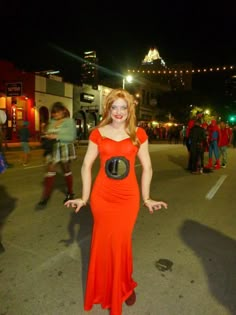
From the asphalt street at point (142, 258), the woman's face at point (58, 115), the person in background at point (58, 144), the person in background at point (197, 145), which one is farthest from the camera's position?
the person in background at point (197, 145)

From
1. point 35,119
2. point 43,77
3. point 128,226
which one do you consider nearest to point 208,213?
point 128,226

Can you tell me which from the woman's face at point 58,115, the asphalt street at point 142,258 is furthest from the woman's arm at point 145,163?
the woman's face at point 58,115

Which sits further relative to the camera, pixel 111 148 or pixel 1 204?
pixel 1 204

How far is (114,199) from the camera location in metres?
2.70

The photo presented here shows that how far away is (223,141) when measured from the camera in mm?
13055

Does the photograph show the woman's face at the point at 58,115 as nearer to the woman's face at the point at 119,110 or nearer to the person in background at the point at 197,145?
the woman's face at the point at 119,110

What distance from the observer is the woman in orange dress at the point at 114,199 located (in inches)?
106

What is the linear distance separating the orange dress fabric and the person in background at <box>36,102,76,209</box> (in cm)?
375

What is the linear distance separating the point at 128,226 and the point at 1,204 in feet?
14.4

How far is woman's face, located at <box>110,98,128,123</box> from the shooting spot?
279 cm

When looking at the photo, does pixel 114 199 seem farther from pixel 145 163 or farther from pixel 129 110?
pixel 129 110

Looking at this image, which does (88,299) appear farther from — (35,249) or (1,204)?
(1,204)

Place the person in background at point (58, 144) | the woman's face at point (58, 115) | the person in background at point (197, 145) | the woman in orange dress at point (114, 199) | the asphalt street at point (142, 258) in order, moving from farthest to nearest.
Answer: the person in background at point (197, 145) → the woman's face at point (58, 115) → the person in background at point (58, 144) → the asphalt street at point (142, 258) → the woman in orange dress at point (114, 199)

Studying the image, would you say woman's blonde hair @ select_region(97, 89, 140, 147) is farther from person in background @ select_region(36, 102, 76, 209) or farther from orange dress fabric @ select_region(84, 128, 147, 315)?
person in background @ select_region(36, 102, 76, 209)
